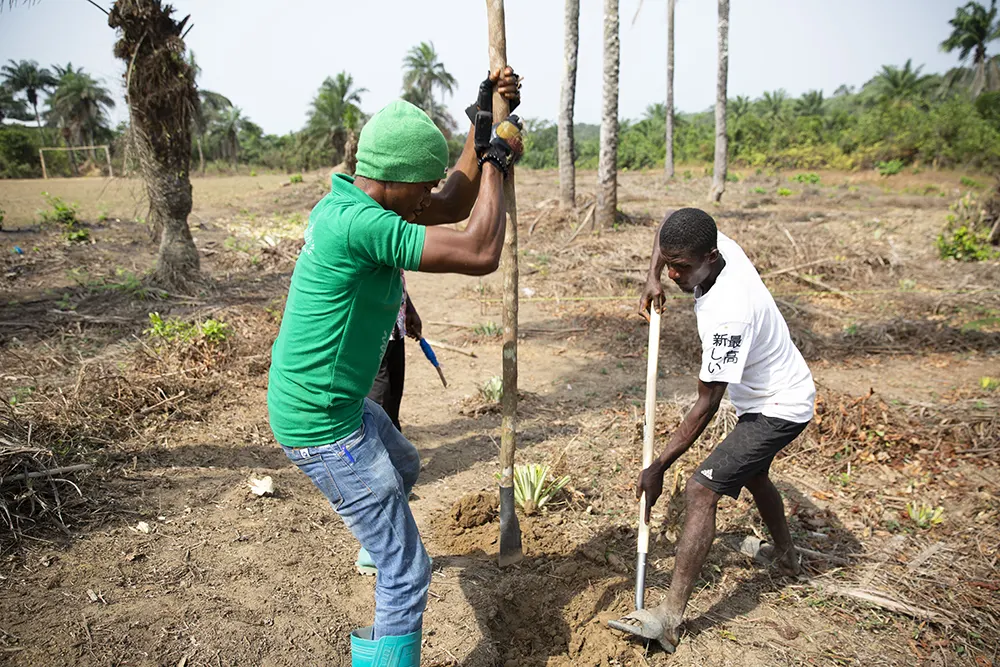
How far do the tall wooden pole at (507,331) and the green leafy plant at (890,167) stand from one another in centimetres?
2900

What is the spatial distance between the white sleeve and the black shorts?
415 mm

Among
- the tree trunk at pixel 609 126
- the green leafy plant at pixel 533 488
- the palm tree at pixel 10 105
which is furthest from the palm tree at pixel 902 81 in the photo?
the palm tree at pixel 10 105

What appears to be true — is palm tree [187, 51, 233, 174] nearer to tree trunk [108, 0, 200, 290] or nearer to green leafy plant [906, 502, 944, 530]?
tree trunk [108, 0, 200, 290]

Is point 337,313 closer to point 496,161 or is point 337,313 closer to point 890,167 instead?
point 496,161

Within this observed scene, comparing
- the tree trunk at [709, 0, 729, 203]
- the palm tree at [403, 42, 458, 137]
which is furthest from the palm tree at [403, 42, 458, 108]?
the tree trunk at [709, 0, 729, 203]

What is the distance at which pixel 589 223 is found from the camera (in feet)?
41.9

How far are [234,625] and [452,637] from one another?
96 centimetres

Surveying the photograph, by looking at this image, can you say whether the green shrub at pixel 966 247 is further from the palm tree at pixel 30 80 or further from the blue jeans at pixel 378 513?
the palm tree at pixel 30 80

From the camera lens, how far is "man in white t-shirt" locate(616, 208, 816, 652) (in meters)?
2.48

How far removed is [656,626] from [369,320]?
1873mm

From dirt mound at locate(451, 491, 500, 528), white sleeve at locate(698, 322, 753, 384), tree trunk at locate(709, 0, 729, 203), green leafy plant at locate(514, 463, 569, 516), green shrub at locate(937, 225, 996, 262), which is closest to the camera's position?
white sleeve at locate(698, 322, 753, 384)

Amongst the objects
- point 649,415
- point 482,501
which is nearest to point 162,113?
point 482,501

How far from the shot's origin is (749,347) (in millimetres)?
2447

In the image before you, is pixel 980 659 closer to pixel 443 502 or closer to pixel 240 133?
pixel 443 502
